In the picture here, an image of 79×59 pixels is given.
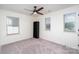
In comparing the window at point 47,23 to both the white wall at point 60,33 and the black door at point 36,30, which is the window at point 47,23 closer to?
the white wall at point 60,33

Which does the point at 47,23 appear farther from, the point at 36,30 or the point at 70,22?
the point at 70,22

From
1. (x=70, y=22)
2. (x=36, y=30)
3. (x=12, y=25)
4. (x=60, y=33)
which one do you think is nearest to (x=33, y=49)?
(x=12, y=25)

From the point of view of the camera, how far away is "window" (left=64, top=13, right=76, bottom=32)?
2.50 metres

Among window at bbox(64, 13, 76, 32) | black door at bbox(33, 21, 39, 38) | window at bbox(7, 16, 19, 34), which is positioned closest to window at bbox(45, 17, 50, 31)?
black door at bbox(33, 21, 39, 38)

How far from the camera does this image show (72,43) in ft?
8.46

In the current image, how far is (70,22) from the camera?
2.64 metres

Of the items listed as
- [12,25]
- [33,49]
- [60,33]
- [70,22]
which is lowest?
[33,49]

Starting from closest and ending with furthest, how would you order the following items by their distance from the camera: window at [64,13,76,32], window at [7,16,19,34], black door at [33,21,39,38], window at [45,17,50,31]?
window at [7,16,19,34], window at [64,13,76,32], window at [45,17,50,31], black door at [33,21,39,38]

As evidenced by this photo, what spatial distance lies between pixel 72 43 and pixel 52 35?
112 cm

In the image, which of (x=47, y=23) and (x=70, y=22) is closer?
(x=70, y=22)

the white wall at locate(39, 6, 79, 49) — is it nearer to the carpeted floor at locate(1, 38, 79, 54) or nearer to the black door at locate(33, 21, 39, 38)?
the carpeted floor at locate(1, 38, 79, 54)

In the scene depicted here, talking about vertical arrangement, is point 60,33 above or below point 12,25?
below
